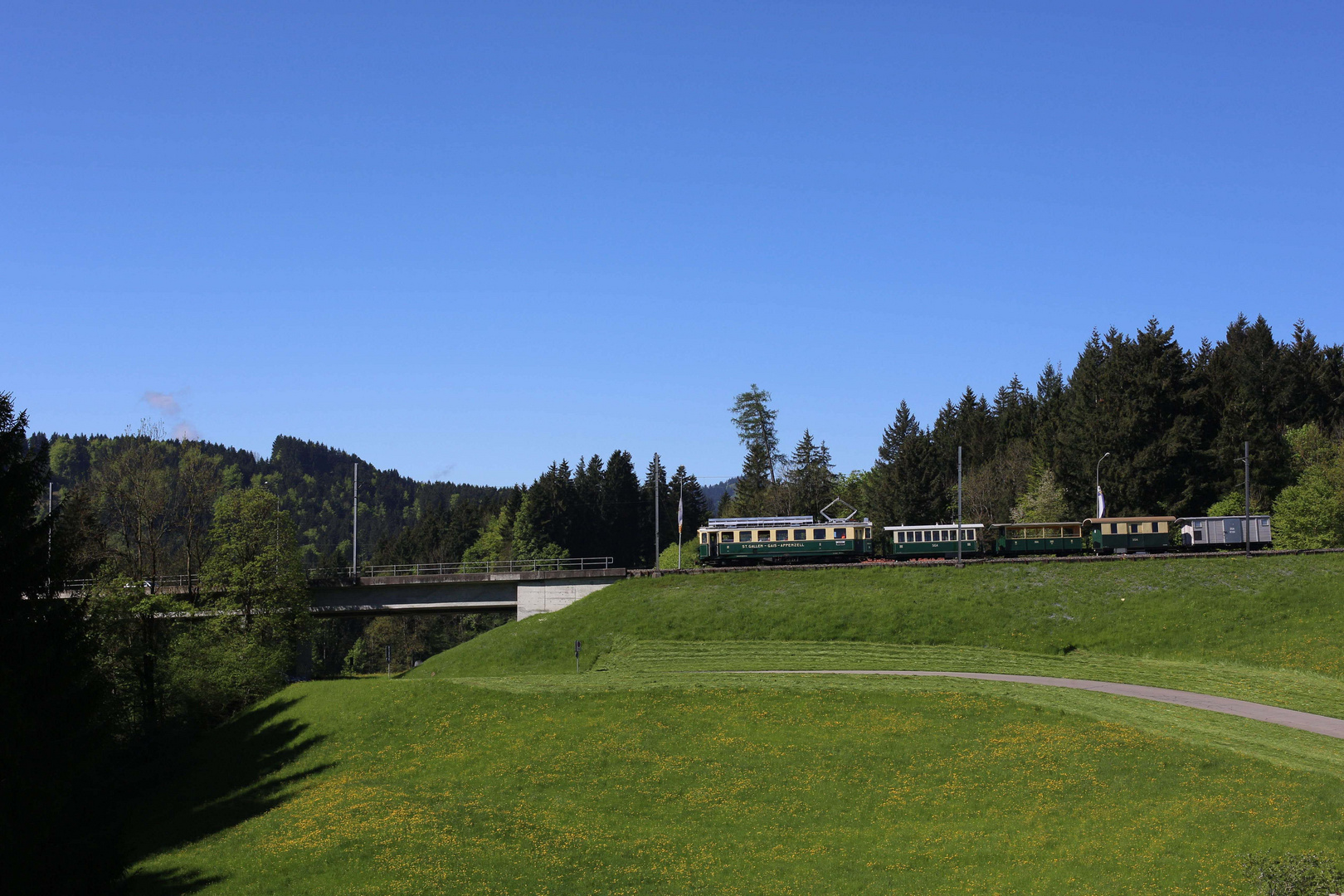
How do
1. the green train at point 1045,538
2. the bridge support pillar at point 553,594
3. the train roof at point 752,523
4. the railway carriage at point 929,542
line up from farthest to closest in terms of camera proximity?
1. the train roof at point 752,523
2. the railway carriage at point 929,542
3. the green train at point 1045,538
4. the bridge support pillar at point 553,594

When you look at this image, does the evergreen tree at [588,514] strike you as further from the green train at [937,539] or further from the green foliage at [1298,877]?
the green foliage at [1298,877]

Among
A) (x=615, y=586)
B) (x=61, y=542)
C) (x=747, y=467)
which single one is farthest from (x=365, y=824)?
(x=747, y=467)

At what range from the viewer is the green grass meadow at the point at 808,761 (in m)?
25.9

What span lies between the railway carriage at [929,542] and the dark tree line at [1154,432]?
23288 millimetres

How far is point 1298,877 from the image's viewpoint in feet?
70.3

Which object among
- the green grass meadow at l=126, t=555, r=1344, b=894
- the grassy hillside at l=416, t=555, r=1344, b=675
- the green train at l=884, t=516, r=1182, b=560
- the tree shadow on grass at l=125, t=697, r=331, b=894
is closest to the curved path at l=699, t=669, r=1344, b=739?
the green grass meadow at l=126, t=555, r=1344, b=894

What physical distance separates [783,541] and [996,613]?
65.5ft

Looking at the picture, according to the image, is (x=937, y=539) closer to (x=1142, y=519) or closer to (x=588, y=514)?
(x=1142, y=519)

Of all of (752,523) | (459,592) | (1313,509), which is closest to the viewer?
(459,592)

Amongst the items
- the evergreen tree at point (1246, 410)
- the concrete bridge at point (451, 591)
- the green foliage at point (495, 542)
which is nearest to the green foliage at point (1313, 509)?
the evergreen tree at point (1246, 410)

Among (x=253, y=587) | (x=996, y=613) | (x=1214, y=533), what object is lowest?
(x=996, y=613)

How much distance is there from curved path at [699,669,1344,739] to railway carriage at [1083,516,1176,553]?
2959 cm

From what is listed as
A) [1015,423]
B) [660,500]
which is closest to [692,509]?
[660,500]

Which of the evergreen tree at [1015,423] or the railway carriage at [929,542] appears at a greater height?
the evergreen tree at [1015,423]
